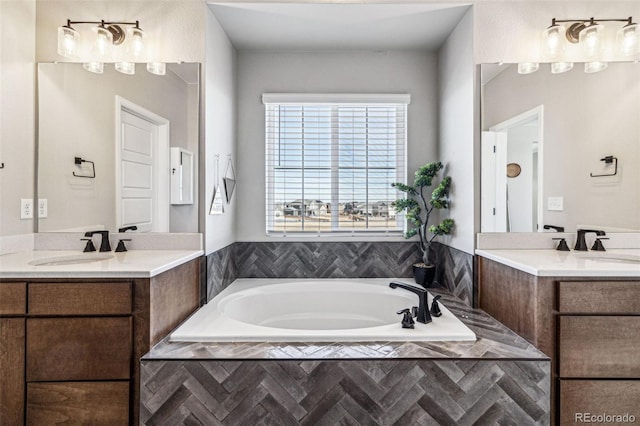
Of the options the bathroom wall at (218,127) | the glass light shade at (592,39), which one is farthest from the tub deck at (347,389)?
the glass light shade at (592,39)

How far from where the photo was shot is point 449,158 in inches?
98.1

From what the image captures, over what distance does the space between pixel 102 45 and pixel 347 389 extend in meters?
2.37

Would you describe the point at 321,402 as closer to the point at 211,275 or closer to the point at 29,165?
the point at 211,275

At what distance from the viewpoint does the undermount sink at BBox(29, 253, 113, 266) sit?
1809mm

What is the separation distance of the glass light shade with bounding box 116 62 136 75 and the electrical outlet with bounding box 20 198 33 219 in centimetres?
97

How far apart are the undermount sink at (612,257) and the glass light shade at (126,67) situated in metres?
2.91

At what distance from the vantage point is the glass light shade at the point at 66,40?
203 cm

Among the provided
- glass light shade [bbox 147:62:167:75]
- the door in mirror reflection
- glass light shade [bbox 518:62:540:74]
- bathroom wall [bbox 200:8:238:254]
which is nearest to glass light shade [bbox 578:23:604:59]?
glass light shade [bbox 518:62:540:74]

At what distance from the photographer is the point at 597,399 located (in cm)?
148

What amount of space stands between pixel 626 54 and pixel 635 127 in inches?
18.2

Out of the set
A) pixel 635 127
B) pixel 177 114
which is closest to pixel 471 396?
pixel 635 127

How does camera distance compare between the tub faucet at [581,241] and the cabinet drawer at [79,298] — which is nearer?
the cabinet drawer at [79,298]

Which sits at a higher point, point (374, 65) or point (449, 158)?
point (374, 65)

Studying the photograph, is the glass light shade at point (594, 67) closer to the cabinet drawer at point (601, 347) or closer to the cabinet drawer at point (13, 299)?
the cabinet drawer at point (601, 347)
